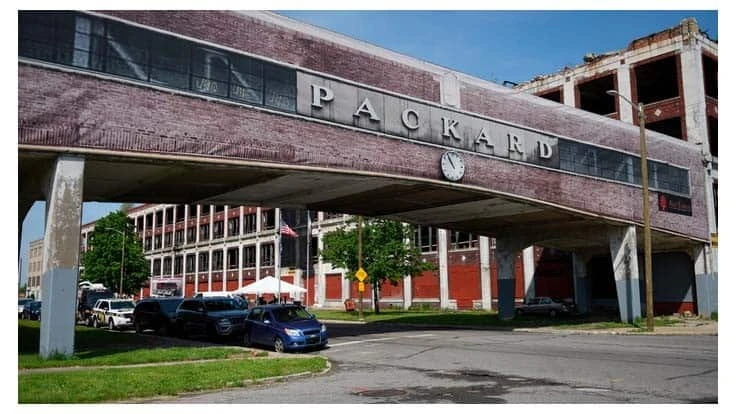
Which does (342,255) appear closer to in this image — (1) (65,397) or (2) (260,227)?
(2) (260,227)

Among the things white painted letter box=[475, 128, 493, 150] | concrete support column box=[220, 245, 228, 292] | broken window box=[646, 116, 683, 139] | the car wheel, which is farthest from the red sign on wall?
concrete support column box=[220, 245, 228, 292]

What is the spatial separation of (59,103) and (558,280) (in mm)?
39611

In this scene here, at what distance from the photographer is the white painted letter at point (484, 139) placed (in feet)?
84.2

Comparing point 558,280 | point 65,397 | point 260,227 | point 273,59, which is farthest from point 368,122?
point 260,227

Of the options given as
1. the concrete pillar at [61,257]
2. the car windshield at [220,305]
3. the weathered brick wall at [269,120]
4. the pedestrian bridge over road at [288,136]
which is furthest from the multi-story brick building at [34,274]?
the concrete pillar at [61,257]

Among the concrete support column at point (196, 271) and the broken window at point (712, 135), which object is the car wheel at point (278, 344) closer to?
the broken window at point (712, 135)

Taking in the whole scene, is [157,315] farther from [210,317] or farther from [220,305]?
[210,317]

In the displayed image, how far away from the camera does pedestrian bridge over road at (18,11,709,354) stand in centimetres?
1606

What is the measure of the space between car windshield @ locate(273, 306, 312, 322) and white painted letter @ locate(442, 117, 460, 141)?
880 cm

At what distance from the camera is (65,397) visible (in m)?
10.6

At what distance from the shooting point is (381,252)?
46.8 meters

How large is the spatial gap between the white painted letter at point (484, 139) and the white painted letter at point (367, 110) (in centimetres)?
512

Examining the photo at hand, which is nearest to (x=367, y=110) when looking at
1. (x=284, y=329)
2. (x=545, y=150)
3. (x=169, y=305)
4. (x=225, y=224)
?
(x=284, y=329)

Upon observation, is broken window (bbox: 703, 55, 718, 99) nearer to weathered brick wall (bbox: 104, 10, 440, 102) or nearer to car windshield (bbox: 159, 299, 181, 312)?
weathered brick wall (bbox: 104, 10, 440, 102)
